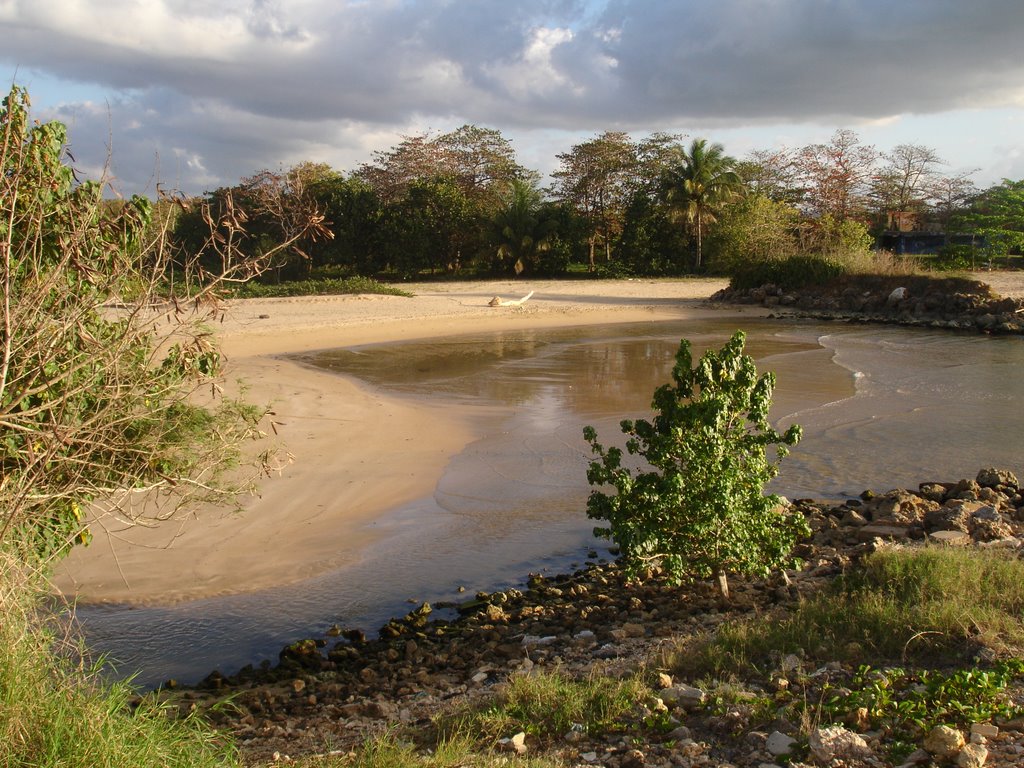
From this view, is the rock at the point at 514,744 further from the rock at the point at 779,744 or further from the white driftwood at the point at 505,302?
the white driftwood at the point at 505,302

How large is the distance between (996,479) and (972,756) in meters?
7.23

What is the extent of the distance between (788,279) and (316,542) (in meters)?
31.4

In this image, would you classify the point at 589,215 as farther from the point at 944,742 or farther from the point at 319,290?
the point at 944,742

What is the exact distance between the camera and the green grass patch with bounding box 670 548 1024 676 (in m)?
5.18

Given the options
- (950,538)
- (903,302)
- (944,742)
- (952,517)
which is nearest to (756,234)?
(903,302)

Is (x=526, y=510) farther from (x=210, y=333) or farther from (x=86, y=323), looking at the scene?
(x=86, y=323)

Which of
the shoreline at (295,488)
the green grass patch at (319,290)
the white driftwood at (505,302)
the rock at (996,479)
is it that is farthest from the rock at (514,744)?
the green grass patch at (319,290)

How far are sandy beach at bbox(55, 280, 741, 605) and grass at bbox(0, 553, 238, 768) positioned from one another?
2.59ft

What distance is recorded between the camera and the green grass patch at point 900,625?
5.18 meters

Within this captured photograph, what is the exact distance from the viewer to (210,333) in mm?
6055

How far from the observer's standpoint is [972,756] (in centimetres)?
394

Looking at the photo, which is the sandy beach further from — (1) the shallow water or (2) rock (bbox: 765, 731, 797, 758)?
(2) rock (bbox: 765, 731, 797, 758)

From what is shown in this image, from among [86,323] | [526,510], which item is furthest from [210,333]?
[526,510]

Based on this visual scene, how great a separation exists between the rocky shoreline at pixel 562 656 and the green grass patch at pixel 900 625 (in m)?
0.39
